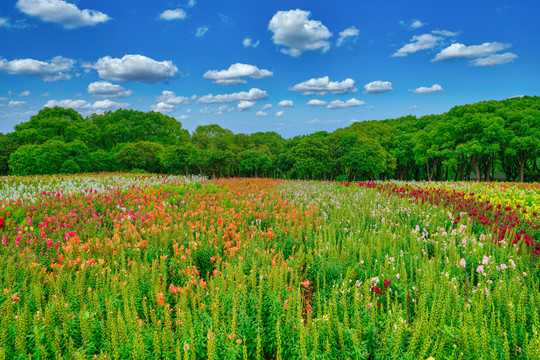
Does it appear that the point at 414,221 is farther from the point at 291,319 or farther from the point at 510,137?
the point at 510,137

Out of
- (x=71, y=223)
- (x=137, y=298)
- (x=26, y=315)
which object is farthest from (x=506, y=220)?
(x=71, y=223)

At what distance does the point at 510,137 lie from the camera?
2791 centimetres

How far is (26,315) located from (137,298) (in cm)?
104

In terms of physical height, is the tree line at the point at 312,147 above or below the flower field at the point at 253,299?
above

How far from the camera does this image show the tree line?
29125mm

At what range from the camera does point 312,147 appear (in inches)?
1353

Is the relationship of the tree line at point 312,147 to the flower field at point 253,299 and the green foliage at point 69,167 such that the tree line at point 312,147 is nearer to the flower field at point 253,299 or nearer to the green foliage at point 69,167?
the green foliage at point 69,167

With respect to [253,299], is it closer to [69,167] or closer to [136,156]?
[69,167]

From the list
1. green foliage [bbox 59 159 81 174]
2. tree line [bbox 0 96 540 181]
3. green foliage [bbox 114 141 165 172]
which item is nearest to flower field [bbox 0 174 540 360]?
green foliage [bbox 59 159 81 174]

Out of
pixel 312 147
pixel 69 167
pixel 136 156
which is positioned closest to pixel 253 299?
pixel 312 147

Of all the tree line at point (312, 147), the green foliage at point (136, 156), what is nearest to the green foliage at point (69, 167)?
the tree line at point (312, 147)

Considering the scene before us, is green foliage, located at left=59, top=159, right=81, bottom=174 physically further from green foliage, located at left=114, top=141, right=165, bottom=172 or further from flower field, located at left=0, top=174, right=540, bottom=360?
flower field, located at left=0, top=174, right=540, bottom=360

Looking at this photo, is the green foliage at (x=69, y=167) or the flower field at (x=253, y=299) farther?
the green foliage at (x=69, y=167)

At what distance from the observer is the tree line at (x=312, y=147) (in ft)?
95.6
